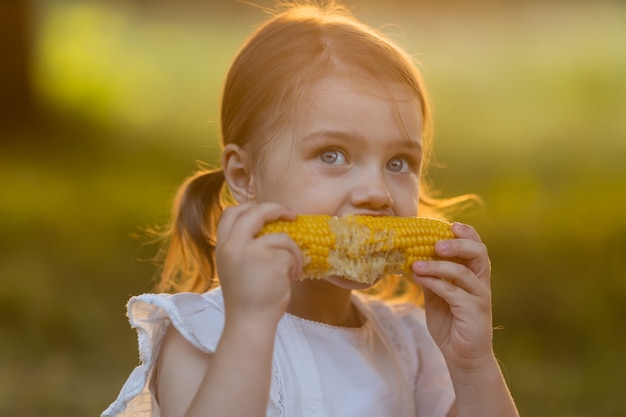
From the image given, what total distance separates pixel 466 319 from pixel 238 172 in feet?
2.43

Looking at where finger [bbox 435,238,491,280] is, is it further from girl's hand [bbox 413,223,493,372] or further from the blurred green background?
the blurred green background

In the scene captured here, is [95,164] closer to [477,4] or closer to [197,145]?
[197,145]

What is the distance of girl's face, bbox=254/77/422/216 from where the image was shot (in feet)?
6.69

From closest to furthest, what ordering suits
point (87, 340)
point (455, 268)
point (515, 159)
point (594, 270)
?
1. point (455, 268)
2. point (87, 340)
3. point (594, 270)
4. point (515, 159)

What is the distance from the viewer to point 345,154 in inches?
82.0

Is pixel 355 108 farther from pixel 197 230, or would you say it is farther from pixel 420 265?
pixel 197 230

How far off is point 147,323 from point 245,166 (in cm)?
50

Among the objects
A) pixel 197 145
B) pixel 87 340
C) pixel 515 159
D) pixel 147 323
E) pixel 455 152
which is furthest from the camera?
pixel 197 145

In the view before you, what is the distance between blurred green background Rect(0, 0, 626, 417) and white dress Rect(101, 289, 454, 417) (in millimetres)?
891

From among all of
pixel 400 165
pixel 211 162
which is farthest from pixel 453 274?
pixel 211 162

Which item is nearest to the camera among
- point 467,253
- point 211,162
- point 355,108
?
point 467,253

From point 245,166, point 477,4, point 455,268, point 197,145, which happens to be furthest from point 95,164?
point 455,268

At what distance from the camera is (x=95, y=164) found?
690 cm

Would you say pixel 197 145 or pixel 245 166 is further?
pixel 197 145
